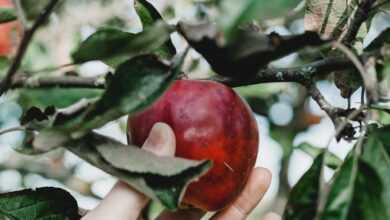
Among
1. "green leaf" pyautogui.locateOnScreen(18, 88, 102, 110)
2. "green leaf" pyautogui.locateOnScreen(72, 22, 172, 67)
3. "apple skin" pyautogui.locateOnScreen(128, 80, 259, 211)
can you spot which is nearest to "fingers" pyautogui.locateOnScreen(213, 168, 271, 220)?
"apple skin" pyautogui.locateOnScreen(128, 80, 259, 211)

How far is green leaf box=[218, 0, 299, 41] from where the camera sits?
46 centimetres

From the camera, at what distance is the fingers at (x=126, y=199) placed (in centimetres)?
71

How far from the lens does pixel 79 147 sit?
656 millimetres

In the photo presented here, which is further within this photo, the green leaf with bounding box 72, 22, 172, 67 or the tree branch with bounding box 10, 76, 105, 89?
the tree branch with bounding box 10, 76, 105, 89

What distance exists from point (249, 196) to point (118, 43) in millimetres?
464

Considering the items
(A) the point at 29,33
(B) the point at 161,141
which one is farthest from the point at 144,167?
(A) the point at 29,33

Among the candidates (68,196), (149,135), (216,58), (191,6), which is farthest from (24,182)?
(216,58)

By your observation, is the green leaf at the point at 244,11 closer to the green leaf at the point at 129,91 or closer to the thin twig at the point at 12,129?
the green leaf at the point at 129,91

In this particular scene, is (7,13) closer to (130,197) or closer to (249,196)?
(130,197)

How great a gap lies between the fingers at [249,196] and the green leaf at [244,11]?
0.47 m

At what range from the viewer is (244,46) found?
51 cm

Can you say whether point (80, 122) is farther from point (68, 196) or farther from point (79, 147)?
point (68, 196)

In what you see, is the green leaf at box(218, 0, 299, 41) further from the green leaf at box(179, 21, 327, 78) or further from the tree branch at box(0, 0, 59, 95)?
the tree branch at box(0, 0, 59, 95)

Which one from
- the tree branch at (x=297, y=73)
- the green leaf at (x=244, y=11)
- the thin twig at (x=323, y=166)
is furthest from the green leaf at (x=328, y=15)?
the green leaf at (x=244, y=11)
